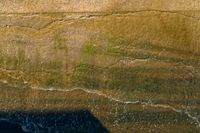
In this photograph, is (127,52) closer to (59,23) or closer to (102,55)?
(102,55)

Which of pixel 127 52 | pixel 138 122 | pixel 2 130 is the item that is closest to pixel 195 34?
pixel 127 52

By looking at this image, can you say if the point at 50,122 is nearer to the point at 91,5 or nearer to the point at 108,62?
the point at 108,62

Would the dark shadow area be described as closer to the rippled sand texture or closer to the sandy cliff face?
the rippled sand texture

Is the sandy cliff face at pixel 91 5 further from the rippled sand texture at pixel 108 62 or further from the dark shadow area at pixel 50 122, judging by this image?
the dark shadow area at pixel 50 122

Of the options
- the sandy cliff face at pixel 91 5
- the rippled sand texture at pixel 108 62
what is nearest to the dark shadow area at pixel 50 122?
the rippled sand texture at pixel 108 62

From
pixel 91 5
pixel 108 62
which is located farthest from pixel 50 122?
pixel 91 5

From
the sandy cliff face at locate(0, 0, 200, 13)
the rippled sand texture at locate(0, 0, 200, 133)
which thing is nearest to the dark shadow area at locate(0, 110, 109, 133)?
the rippled sand texture at locate(0, 0, 200, 133)
